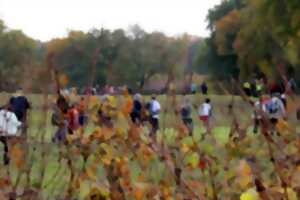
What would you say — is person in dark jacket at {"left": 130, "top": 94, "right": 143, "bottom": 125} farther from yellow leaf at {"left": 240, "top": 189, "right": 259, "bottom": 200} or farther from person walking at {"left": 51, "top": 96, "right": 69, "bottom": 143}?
yellow leaf at {"left": 240, "top": 189, "right": 259, "bottom": 200}

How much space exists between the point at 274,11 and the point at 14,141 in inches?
1336

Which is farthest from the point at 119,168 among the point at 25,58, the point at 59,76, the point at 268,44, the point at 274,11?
the point at 268,44

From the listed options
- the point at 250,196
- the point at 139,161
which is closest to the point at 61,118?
the point at 139,161

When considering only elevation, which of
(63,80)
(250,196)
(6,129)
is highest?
(63,80)

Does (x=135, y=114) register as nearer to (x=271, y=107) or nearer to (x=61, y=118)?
(x=61, y=118)

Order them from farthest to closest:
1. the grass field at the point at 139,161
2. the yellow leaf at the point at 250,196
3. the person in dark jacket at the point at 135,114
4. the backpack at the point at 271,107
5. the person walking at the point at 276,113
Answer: the backpack at the point at 271,107 → the person in dark jacket at the point at 135,114 → the person walking at the point at 276,113 → the grass field at the point at 139,161 → the yellow leaf at the point at 250,196

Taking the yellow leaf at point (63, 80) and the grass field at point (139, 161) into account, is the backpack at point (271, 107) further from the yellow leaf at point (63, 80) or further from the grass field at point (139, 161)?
the yellow leaf at point (63, 80)

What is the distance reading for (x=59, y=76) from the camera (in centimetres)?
503

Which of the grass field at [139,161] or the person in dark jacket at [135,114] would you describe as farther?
the person in dark jacket at [135,114]

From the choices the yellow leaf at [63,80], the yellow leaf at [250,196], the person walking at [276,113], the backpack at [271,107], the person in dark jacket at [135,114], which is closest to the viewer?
the yellow leaf at [250,196]

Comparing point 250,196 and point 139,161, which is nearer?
point 250,196

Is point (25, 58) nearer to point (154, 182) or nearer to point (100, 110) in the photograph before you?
point (100, 110)

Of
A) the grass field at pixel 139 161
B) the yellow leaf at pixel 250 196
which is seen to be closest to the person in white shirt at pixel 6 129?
the grass field at pixel 139 161

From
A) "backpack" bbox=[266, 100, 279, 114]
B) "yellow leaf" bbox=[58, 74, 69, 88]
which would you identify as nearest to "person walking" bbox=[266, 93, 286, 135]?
"backpack" bbox=[266, 100, 279, 114]
